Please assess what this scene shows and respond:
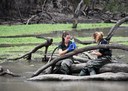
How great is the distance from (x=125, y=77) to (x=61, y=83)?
164 cm

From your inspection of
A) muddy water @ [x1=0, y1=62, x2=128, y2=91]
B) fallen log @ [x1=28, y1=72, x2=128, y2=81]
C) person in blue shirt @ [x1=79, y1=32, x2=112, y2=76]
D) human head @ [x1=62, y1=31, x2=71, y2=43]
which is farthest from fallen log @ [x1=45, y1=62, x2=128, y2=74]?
human head @ [x1=62, y1=31, x2=71, y2=43]

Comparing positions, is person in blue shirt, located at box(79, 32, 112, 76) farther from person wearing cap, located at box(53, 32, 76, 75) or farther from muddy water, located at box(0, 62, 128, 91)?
muddy water, located at box(0, 62, 128, 91)

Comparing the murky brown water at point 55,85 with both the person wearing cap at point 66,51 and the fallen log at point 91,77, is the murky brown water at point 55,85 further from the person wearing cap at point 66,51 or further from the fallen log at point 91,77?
the person wearing cap at point 66,51

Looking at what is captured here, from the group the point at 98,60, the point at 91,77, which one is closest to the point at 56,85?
the point at 91,77

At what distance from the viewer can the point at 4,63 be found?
50.6 feet

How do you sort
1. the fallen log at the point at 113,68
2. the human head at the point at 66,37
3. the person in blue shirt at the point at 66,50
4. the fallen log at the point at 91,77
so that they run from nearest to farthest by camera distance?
the fallen log at the point at 91,77, the fallen log at the point at 113,68, the person in blue shirt at the point at 66,50, the human head at the point at 66,37

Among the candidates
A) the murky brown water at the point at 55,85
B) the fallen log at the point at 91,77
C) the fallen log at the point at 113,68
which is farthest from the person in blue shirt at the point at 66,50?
the murky brown water at the point at 55,85

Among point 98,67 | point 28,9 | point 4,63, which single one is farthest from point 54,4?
point 98,67

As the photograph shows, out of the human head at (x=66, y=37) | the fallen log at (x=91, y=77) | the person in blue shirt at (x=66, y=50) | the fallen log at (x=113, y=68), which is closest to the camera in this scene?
the fallen log at (x=91, y=77)

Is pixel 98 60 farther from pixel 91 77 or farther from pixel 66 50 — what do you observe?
pixel 66 50

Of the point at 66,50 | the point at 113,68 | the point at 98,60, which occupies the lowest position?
the point at 113,68

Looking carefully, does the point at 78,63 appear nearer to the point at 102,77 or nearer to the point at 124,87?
the point at 102,77

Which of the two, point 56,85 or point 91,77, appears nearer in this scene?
point 56,85

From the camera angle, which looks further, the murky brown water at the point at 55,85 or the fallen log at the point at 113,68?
the fallen log at the point at 113,68
